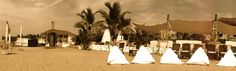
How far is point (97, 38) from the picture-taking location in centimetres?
4972

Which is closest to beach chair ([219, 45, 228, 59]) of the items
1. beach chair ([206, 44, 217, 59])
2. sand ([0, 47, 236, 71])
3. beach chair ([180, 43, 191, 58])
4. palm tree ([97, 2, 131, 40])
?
beach chair ([206, 44, 217, 59])

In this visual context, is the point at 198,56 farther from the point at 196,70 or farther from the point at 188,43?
the point at 188,43

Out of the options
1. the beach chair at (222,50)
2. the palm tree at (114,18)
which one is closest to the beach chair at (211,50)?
the beach chair at (222,50)

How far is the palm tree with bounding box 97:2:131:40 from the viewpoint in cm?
4162

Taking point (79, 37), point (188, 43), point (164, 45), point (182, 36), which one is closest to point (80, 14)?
point (79, 37)

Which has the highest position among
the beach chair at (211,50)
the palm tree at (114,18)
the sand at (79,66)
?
the palm tree at (114,18)

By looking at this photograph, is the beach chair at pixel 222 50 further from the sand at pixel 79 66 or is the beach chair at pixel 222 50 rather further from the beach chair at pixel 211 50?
the sand at pixel 79 66

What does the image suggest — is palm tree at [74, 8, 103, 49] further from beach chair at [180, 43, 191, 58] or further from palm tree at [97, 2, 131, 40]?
beach chair at [180, 43, 191, 58]

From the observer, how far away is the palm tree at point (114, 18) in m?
41.6

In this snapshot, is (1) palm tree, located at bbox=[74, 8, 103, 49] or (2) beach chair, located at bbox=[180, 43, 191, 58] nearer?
(2) beach chair, located at bbox=[180, 43, 191, 58]

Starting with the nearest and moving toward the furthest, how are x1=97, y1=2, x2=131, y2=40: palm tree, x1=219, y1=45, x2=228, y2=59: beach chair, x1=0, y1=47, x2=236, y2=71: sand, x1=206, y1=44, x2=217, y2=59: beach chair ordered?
x1=0, y1=47, x2=236, y2=71: sand
x1=219, y1=45, x2=228, y2=59: beach chair
x1=206, y1=44, x2=217, y2=59: beach chair
x1=97, y1=2, x2=131, y2=40: palm tree

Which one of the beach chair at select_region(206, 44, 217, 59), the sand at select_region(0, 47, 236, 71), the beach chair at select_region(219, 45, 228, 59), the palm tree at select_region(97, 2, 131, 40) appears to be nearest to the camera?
the sand at select_region(0, 47, 236, 71)

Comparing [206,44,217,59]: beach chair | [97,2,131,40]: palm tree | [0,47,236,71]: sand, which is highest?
[97,2,131,40]: palm tree

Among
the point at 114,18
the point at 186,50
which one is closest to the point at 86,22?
the point at 114,18
